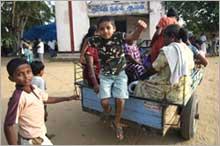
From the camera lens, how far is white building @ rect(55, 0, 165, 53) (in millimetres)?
16594

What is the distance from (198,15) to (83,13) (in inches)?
225

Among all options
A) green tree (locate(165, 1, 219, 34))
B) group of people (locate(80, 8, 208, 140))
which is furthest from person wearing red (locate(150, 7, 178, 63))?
green tree (locate(165, 1, 219, 34))

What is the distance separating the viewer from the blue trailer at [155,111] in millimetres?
3918

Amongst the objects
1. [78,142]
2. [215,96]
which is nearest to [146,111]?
[78,142]

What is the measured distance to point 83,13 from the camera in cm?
1700

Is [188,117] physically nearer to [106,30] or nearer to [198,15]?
[106,30]

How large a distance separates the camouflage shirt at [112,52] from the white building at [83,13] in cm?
1280

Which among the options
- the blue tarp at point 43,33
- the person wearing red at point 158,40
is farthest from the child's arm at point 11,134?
the blue tarp at point 43,33

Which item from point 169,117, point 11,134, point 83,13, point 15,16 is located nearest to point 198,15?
point 83,13

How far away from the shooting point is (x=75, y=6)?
1700cm

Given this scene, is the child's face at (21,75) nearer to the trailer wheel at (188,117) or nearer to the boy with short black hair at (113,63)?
the boy with short black hair at (113,63)

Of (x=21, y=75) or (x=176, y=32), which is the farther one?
(x=176, y=32)

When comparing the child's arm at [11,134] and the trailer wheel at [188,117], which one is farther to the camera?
the trailer wheel at [188,117]

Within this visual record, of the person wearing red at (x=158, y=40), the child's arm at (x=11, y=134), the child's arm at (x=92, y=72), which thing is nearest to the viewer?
the child's arm at (x=11, y=134)
